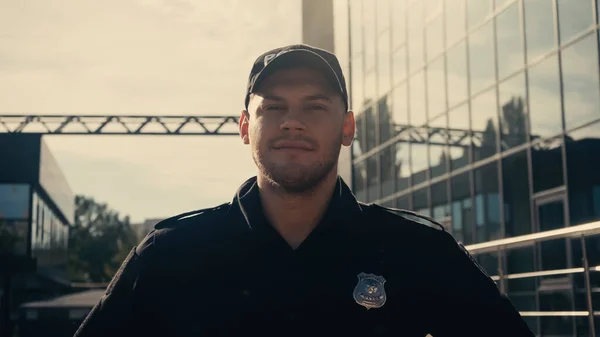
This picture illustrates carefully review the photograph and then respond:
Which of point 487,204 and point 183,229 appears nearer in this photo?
point 183,229

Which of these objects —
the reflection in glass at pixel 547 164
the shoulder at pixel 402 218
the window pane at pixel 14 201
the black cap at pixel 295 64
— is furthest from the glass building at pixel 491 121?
the window pane at pixel 14 201

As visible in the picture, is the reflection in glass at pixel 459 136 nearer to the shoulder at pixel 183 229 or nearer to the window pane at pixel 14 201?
the shoulder at pixel 183 229

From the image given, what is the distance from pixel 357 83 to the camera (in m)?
26.4

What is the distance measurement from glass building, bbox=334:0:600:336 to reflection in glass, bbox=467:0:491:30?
0.04 meters

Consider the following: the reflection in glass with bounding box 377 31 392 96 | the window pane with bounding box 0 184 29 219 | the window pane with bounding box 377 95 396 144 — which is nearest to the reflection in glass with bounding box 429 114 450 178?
the window pane with bounding box 377 95 396 144

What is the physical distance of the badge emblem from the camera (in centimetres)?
282

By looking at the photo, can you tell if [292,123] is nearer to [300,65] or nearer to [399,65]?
[300,65]

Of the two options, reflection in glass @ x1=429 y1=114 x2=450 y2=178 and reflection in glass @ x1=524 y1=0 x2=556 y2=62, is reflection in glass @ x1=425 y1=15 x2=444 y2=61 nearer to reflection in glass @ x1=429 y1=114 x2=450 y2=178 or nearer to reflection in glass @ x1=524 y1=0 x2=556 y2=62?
reflection in glass @ x1=429 y1=114 x2=450 y2=178

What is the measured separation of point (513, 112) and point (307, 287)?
15.1 metres

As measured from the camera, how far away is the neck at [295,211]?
3.02 m


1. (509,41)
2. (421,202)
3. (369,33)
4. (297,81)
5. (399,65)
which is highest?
(369,33)

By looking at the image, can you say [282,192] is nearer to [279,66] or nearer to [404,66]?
[279,66]

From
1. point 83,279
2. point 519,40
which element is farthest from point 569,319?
point 83,279

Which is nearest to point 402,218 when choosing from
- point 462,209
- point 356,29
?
point 462,209
